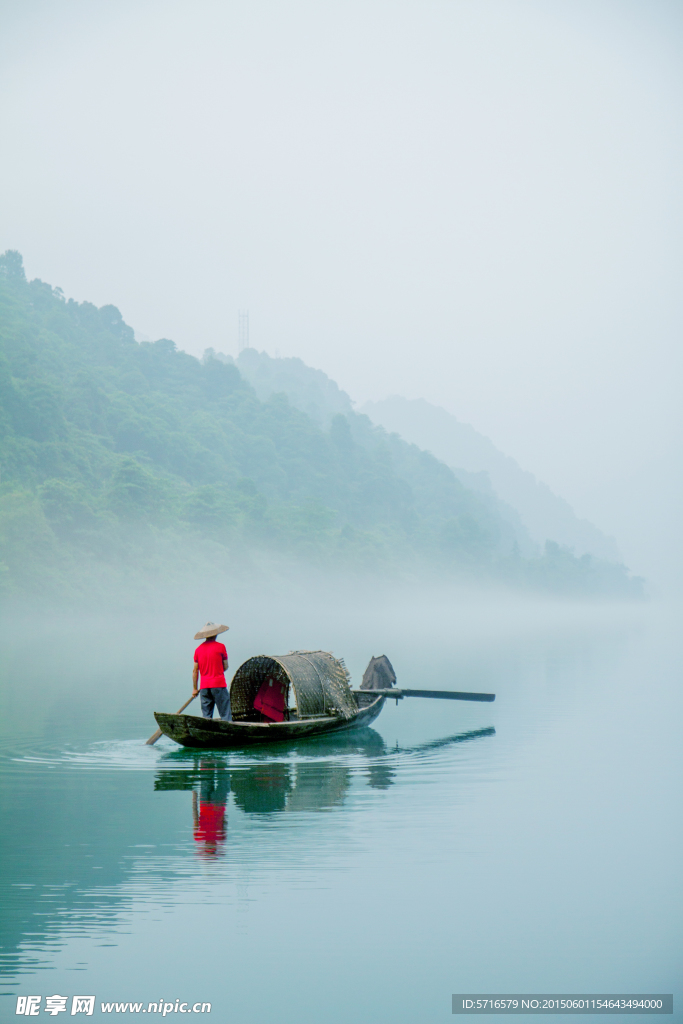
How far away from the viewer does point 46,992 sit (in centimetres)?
733

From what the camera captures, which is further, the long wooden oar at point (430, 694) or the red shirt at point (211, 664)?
the long wooden oar at point (430, 694)

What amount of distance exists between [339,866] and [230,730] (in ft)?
17.6

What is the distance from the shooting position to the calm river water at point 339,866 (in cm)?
769

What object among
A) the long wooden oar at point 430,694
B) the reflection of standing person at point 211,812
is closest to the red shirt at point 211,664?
the reflection of standing person at point 211,812

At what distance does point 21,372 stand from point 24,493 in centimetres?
2097

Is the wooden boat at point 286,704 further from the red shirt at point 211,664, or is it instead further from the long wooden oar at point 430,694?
the red shirt at point 211,664

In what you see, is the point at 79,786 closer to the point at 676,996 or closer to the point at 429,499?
the point at 676,996

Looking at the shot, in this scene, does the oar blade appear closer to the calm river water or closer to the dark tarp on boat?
the calm river water

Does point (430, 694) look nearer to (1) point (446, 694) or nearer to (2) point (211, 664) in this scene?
(1) point (446, 694)

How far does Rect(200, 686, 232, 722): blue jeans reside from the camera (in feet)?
50.3

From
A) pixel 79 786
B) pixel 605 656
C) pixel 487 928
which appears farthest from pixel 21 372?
pixel 487 928

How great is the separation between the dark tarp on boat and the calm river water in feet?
2.45

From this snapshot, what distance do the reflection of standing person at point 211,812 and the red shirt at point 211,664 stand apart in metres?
1.48

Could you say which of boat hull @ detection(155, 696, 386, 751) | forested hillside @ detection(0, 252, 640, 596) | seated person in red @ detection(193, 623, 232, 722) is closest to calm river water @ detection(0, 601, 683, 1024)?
boat hull @ detection(155, 696, 386, 751)
